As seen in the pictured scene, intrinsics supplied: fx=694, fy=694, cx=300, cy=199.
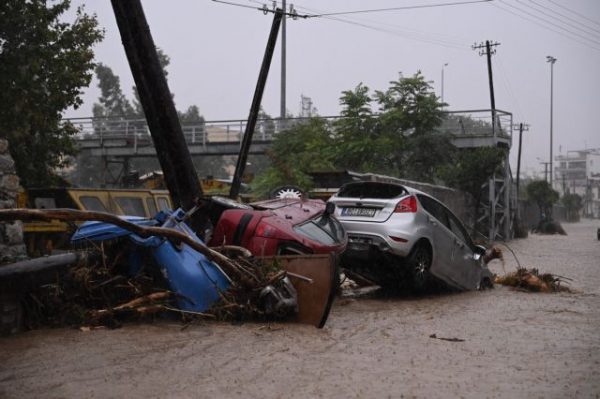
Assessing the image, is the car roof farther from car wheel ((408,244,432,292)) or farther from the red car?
car wheel ((408,244,432,292))

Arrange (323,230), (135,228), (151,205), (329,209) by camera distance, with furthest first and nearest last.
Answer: (151,205) < (329,209) < (323,230) < (135,228)

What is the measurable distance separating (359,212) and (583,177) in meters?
150

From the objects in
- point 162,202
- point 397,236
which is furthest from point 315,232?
point 162,202

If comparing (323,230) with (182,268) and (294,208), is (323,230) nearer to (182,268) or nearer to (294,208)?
(294,208)

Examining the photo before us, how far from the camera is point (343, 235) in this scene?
9867 mm

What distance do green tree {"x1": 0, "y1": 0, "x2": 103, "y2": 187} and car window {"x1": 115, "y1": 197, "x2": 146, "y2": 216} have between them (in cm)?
415

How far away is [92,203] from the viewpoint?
13.7m

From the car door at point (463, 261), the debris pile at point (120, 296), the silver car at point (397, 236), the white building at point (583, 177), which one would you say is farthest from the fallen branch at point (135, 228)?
the white building at point (583, 177)

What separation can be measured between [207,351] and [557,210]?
80390mm

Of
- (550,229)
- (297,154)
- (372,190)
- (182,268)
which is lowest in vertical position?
(550,229)

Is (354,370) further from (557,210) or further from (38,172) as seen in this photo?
(557,210)

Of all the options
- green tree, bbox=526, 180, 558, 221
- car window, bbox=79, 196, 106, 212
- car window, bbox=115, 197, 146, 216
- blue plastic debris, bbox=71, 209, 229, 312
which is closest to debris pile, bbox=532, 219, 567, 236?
green tree, bbox=526, 180, 558, 221

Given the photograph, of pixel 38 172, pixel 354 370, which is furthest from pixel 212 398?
pixel 38 172

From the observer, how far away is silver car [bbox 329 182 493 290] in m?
10.2
